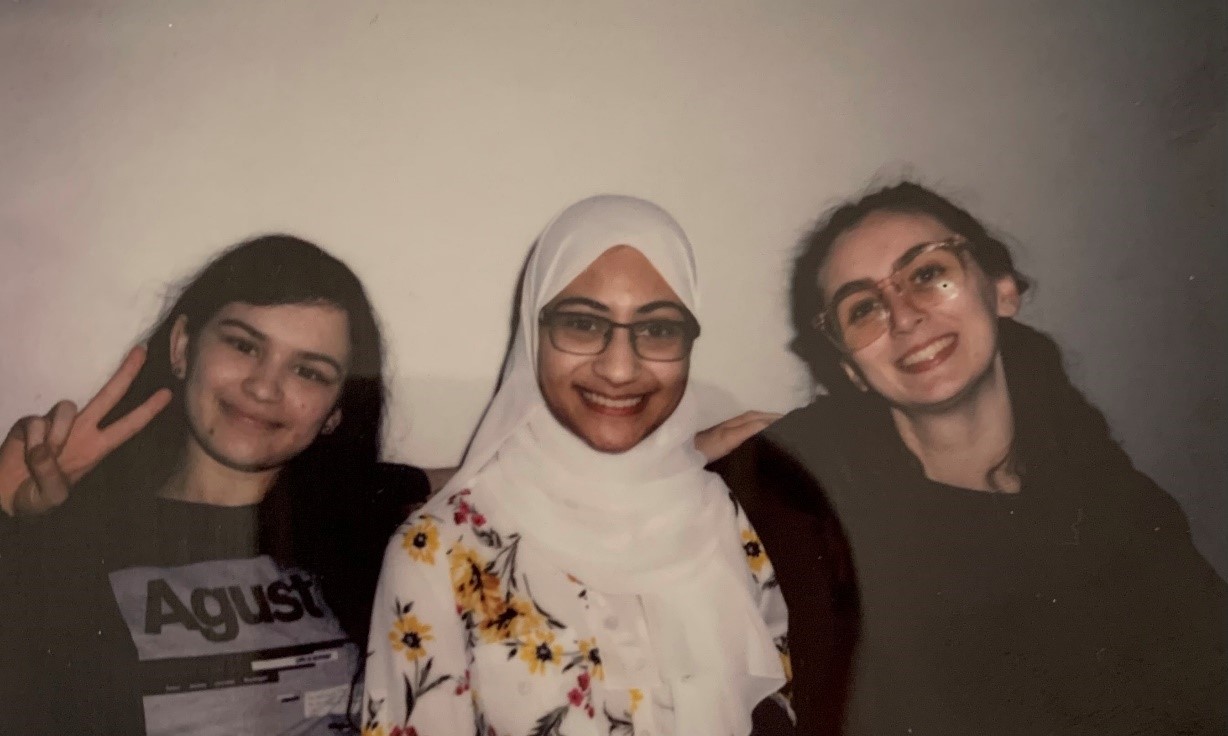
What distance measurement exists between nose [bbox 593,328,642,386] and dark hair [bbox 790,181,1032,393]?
0.25 meters

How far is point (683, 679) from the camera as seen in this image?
1.02 meters

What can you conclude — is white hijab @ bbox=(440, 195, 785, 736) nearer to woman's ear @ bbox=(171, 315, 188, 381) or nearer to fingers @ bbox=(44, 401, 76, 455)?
woman's ear @ bbox=(171, 315, 188, 381)

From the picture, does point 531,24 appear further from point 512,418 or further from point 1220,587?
point 1220,587

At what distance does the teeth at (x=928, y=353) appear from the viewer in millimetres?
1150

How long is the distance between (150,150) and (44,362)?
284mm

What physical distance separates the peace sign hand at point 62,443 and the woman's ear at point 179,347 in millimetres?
29

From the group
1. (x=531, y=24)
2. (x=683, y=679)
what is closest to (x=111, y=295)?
(x=531, y=24)

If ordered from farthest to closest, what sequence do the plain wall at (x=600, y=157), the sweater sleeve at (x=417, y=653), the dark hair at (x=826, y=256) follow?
the dark hair at (x=826, y=256), the plain wall at (x=600, y=157), the sweater sleeve at (x=417, y=653)

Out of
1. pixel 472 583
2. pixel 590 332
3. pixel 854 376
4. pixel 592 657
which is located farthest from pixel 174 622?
pixel 854 376

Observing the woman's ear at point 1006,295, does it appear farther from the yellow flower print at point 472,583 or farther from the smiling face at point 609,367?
the yellow flower print at point 472,583

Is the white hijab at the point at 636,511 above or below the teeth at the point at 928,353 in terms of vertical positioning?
below

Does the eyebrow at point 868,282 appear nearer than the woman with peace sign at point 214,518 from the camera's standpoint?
No

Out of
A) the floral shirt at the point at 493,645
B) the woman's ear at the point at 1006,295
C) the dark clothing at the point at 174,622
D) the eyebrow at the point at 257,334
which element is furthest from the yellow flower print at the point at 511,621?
the woman's ear at the point at 1006,295

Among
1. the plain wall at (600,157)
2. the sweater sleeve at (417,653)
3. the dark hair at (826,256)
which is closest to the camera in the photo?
the sweater sleeve at (417,653)
